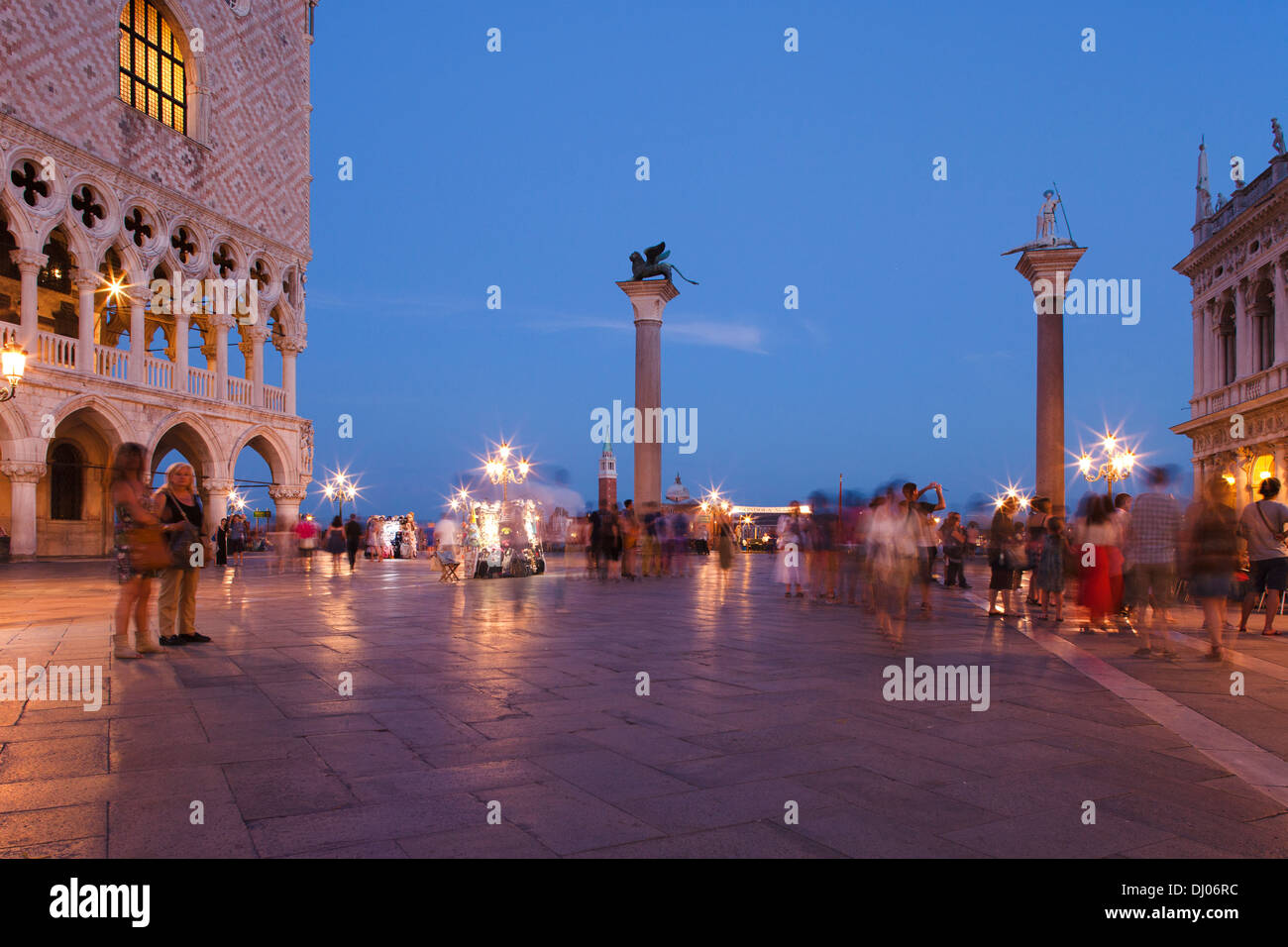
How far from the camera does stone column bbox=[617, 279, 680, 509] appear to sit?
25.2 meters

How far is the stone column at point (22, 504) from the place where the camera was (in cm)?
2203

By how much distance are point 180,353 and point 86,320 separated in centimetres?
308

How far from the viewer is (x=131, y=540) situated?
23.0 ft

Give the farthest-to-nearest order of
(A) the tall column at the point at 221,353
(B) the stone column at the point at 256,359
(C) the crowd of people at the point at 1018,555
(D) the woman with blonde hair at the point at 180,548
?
(B) the stone column at the point at 256,359 < (A) the tall column at the point at 221,353 < (D) the woman with blonde hair at the point at 180,548 < (C) the crowd of people at the point at 1018,555

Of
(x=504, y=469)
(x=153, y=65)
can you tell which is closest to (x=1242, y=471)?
(x=504, y=469)

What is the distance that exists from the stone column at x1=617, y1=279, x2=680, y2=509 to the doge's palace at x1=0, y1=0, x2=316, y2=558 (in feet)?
41.4

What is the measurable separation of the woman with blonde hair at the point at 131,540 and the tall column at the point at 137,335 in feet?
66.9

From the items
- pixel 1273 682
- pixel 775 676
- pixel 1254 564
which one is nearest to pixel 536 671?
pixel 775 676

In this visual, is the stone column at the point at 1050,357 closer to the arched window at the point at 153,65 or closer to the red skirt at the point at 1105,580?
the red skirt at the point at 1105,580

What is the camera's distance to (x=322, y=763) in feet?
13.3

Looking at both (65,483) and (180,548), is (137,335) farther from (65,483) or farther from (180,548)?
(180,548)

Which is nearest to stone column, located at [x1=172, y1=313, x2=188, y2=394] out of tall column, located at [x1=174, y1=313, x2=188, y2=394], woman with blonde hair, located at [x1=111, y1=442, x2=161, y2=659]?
tall column, located at [x1=174, y1=313, x2=188, y2=394]

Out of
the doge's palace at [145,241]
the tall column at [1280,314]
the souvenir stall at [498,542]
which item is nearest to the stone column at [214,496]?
the doge's palace at [145,241]

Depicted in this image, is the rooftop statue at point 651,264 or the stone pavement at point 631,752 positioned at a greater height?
the rooftop statue at point 651,264
